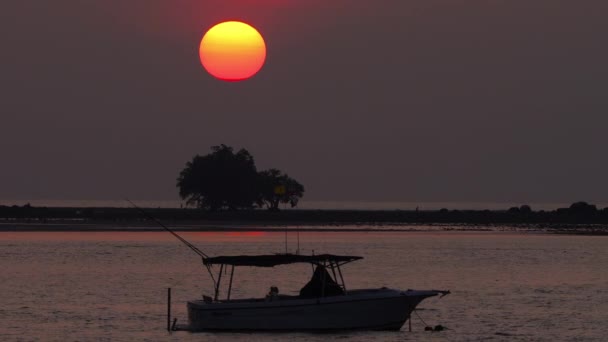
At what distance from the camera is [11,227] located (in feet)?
438

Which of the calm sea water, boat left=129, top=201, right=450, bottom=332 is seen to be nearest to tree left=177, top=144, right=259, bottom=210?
the calm sea water

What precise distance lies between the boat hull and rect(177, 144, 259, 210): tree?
125 meters

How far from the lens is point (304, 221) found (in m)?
161

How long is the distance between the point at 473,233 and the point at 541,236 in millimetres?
8317

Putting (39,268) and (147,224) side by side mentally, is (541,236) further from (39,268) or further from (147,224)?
(39,268)

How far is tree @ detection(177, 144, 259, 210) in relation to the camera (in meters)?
171

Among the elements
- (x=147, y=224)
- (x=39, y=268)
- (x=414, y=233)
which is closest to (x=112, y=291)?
(x=39, y=268)

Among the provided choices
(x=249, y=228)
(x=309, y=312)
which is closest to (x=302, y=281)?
(x=309, y=312)

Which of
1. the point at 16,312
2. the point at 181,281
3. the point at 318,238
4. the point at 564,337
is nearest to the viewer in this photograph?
the point at 564,337

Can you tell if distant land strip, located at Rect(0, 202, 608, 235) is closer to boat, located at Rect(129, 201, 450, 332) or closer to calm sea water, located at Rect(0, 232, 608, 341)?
calm sea water, located at Rect(0, 232, 608, 341)

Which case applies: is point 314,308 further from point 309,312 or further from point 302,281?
point 302,281

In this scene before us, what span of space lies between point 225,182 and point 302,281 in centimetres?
10302

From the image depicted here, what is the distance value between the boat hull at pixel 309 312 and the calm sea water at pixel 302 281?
452 millimetres

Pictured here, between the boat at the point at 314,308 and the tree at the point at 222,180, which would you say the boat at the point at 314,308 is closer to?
the boat at the point at 314,308
